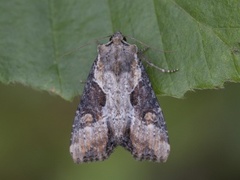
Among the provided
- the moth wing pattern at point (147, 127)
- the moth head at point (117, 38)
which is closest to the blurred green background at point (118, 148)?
the moth wing pattern at point (147, 127)

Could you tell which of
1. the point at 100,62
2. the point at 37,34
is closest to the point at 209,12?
the point at 100,62

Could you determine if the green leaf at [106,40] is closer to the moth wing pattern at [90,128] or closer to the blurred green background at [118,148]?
the moth wing pattern at [90,128]

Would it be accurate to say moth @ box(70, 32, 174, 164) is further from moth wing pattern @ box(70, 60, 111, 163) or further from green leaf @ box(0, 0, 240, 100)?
green leaf @ box(0, 0, 240, 100)

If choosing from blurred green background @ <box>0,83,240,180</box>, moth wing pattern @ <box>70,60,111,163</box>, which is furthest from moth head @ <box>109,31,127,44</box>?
blurred green background @ <box>0,83,240,180</box>

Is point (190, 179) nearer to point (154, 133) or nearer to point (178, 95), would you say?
point (154, 133)

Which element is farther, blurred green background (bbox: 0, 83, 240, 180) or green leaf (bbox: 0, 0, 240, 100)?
blurred green background (bbox: 0, 83, 240, 180)

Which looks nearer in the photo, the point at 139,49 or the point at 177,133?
the point at 139,49
